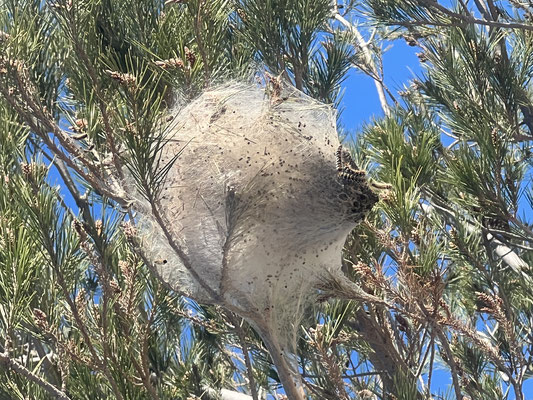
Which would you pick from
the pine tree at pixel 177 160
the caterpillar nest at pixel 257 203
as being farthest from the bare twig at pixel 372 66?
the caterpillar nest at pixel 257 203

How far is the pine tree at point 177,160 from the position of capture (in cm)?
190

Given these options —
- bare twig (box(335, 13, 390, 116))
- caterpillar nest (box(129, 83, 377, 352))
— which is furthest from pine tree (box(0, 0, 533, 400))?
bare twig (box(335, 13, 390, 116))

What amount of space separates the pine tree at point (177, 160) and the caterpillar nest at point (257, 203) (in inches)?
3.2

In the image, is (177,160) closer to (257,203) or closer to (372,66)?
(257,203)

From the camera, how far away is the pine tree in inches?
74.9

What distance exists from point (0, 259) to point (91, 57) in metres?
0.53

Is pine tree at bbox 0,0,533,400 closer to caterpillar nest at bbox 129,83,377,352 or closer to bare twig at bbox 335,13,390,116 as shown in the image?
caterpillar nest at bbox 129,83,377,352

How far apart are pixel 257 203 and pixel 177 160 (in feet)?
0.85

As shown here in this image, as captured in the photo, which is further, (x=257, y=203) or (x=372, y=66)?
(x=372, y=66)

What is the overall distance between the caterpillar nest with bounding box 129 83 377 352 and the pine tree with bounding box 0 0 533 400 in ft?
0.26

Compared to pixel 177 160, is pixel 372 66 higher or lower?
higher

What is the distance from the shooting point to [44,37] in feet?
7.77

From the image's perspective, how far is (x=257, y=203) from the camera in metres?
1.89

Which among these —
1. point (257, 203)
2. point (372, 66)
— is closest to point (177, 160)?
point (257, 203)
